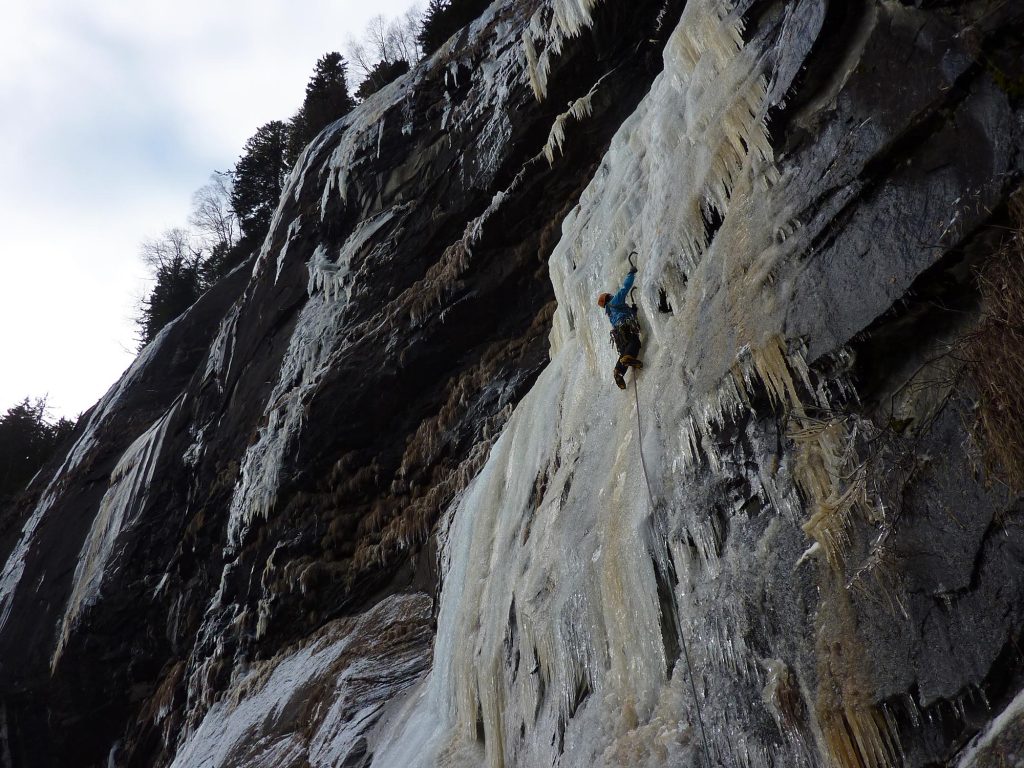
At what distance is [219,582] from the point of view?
476 inches

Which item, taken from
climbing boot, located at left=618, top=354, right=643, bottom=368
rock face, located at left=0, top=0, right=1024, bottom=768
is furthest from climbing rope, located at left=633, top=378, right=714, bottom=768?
climbing boot, located at left=618, top=354, right=643, bottom=368

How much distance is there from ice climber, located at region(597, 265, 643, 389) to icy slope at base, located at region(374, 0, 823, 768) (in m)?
0.10

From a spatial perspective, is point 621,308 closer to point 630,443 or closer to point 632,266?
point 632,266

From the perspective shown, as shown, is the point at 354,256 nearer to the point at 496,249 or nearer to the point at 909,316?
the point at 496,249

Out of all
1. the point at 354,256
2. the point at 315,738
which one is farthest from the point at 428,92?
the point at 315,738

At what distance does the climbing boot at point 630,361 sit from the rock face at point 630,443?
13 cm

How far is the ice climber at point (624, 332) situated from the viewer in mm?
5273

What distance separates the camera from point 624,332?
5.36m

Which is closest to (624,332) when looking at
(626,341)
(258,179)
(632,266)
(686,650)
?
(626,341)

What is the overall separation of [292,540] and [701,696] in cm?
852

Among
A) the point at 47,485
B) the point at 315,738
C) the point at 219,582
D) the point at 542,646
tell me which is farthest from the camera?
the point at 47,485

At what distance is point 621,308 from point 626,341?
0.33m

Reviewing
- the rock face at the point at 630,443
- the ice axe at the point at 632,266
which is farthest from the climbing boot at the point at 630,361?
the ice axe at the point at 632,266

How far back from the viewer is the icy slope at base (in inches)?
155
